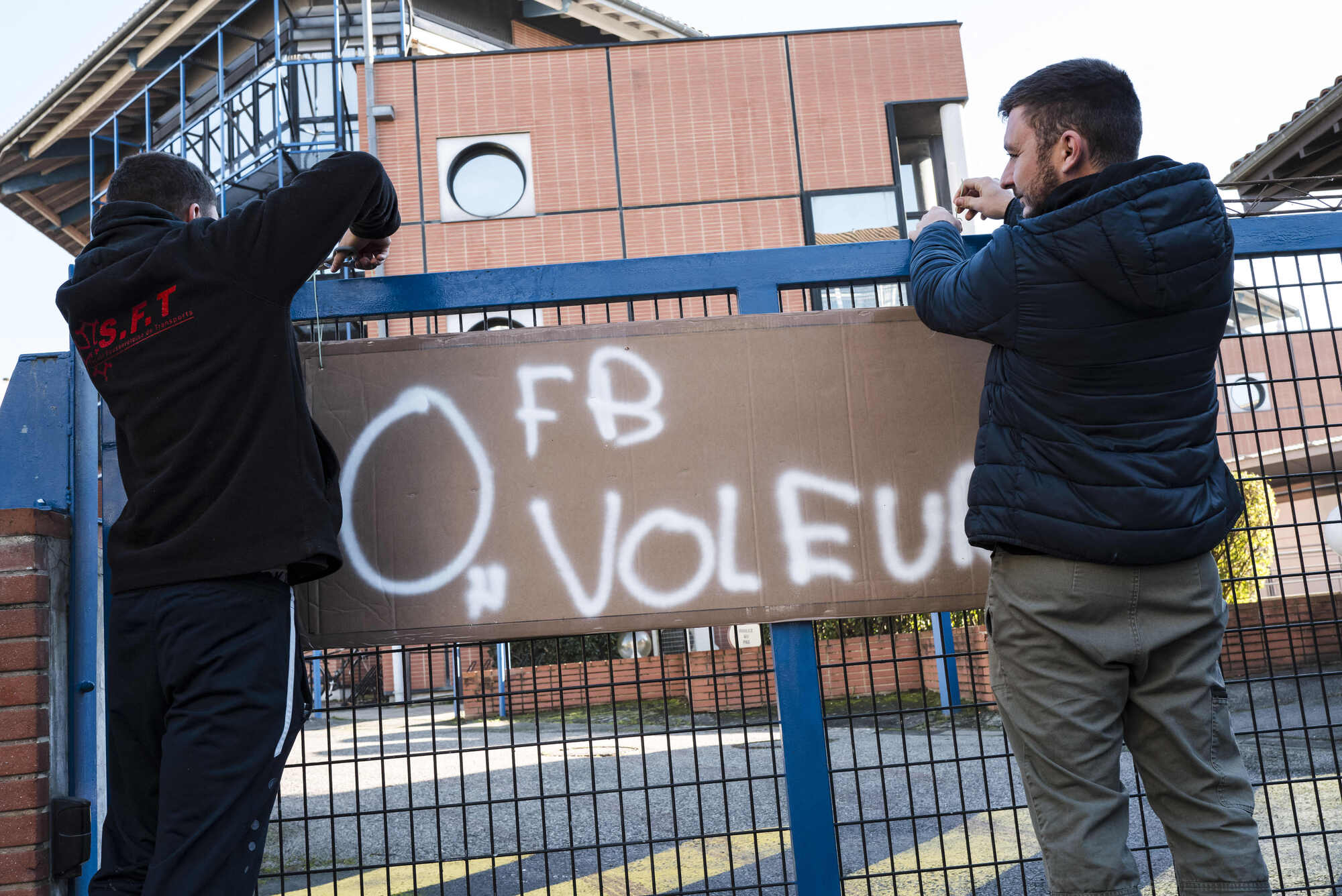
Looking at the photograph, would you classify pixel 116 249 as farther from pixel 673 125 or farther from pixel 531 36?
pixel 531 36

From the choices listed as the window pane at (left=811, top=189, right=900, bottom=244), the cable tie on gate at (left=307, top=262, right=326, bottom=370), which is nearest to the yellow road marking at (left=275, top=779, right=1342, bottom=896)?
the cable tie on gate at (left=307, top=262, right=326, bottom=370)

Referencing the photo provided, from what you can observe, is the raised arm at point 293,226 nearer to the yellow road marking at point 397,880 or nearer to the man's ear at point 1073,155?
the man's ear at point 1073,155

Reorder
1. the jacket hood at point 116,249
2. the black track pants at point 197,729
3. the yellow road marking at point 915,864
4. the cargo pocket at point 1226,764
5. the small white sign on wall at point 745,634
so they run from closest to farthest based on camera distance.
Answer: the black track pants at point 197,729 → the cargo pocket at point 1226,764 → the jacket hood at point 116,249 → the small white sign on wall at point 745,634 → the yellow road marking at point 915,864

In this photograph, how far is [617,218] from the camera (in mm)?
18062

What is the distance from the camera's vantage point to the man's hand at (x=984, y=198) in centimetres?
243

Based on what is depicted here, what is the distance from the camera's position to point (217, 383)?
6.68 ft

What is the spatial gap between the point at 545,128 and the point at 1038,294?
1757 centimetres

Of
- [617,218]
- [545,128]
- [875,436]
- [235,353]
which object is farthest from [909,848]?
[545,128]

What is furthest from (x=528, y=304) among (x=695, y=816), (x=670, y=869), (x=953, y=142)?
(x=953, y=142)

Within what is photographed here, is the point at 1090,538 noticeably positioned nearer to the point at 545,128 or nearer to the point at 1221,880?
the point at 1221,880

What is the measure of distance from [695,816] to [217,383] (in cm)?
455

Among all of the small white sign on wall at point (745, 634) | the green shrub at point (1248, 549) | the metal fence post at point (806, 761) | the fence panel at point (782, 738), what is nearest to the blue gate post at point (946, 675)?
the fence panel at point (782, 738)

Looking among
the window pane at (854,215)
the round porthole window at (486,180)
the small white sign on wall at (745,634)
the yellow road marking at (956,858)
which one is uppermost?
the round porthole window at (486,180)

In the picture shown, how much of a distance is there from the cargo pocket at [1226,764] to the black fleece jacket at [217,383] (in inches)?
70.8
